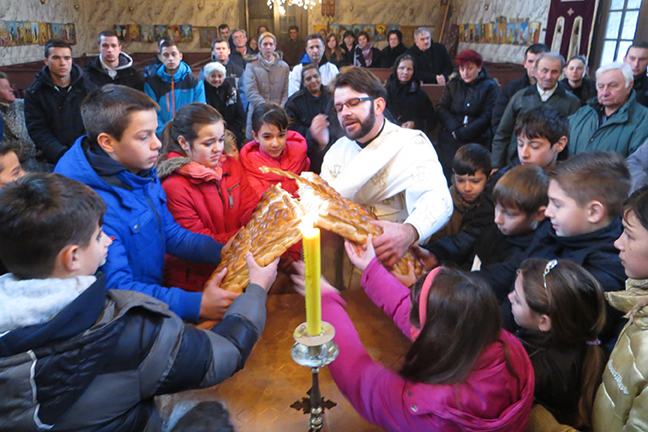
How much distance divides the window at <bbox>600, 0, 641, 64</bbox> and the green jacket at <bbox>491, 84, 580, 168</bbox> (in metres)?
3.51

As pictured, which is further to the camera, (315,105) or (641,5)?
(641,5)

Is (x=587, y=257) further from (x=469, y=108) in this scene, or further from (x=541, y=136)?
(x=469, y=108)

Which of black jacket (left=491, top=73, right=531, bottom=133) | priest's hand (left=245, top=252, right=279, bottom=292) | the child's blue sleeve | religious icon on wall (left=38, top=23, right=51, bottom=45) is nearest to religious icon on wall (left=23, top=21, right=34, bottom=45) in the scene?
religious icon on wall (left=38, top=23, right=51, bottom=45)

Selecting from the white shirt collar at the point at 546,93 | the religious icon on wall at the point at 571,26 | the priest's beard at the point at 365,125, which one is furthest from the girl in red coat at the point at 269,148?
the religious icon on wall at the point at 571,26

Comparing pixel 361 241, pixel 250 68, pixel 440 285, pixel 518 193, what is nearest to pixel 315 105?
pixel 250 68

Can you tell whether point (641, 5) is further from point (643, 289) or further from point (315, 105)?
point (643, 289)

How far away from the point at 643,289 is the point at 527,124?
1.67 metres

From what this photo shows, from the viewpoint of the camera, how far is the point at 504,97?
434cm

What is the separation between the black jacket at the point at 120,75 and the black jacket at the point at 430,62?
12.4 feet

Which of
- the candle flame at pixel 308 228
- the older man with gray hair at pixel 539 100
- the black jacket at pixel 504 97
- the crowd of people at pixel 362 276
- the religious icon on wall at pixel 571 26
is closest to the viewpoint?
the candle flame at pixel 308 228

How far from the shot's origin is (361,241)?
1.42 m

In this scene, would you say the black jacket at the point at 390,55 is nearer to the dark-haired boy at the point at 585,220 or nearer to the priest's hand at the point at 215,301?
the dark-haired boy at the point at 585,220

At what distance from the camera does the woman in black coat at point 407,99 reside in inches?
186

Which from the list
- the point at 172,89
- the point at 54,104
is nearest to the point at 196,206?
the point at 54,104
